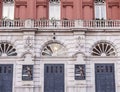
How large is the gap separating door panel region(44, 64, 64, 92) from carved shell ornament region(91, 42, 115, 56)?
347 cm

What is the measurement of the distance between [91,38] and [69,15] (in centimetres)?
384

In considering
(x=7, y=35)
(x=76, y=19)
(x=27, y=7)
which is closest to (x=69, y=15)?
(x=76, y=19)

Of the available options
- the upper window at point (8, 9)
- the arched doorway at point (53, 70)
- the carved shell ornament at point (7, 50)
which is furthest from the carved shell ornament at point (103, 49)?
the upper window at point (8, 9)

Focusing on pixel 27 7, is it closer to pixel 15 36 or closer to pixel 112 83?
pixel 15 36

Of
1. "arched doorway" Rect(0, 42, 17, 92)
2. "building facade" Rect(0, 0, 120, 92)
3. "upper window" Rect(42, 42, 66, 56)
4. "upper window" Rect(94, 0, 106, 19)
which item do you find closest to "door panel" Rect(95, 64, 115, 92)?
"building facade" Rect(0, 0, 120, 92)

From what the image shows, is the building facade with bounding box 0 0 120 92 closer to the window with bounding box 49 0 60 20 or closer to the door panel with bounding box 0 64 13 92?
the door panel with bounding box 0 64 13 92

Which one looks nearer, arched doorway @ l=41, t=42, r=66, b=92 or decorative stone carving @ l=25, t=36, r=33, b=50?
arched doorway @ l=41, t=42, r=66, b=92

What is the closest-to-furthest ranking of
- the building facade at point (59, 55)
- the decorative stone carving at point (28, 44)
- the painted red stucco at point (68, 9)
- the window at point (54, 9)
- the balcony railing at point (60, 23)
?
the building facade at point (59, 55) < the decorative stone carving at point (28, 44) < the balcony railing at point (60, 23) < the painted red stucco at point (68, 9) < the window at point (54, 9)

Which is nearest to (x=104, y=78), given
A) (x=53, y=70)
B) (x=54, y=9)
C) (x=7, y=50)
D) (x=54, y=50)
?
(x=53, y=70)

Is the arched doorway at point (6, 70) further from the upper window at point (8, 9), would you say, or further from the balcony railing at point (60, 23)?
the upper window at point (8, 9)

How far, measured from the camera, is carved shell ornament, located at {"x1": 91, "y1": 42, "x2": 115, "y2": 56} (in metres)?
33.7

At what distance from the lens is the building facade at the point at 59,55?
32531 mm

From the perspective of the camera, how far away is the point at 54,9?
36688 millimetres

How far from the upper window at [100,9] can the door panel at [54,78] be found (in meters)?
7.09
